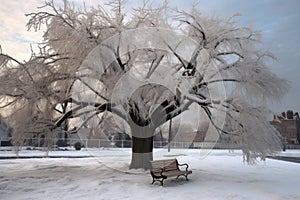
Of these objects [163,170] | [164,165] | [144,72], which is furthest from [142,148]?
[144,72]

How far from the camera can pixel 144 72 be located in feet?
31.7

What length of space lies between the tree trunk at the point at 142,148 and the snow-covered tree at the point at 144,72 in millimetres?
52

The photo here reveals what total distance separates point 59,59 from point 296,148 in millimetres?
33305

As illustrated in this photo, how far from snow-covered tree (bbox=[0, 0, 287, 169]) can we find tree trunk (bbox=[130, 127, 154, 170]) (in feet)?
0.17

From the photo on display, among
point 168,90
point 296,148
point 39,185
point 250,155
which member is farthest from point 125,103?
point 296,148

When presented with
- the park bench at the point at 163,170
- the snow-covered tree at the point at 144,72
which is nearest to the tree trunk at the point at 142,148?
the snow-covered tree at the point at 144,72

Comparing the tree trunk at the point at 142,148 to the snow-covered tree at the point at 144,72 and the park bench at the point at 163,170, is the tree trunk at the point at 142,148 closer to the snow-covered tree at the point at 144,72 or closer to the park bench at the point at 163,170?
the snow-covered tree at the point at 144,72

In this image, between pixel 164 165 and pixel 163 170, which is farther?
pixel 164 165

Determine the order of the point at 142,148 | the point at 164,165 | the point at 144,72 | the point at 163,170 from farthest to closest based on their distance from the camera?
1. the point at 142,148
2. the point at 144,72
3. the point at 164,165
4. the point at 163,170

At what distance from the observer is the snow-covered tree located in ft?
27.5

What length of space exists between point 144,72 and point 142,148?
2.69 meters

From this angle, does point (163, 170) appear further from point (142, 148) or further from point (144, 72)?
point (144, 72)

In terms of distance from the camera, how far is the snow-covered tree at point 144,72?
8367 mm

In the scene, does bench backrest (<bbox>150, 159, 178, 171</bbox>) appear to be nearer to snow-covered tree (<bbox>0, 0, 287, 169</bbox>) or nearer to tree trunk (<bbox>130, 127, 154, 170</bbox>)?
snow-covered tree (<bbox>0, 0, 287, 169</bbox>)
